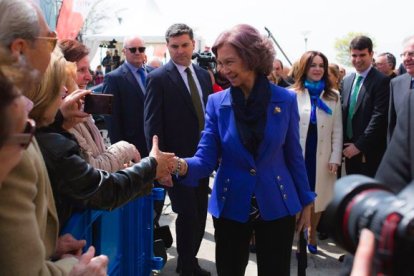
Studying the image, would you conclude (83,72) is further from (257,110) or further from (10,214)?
(10,214)

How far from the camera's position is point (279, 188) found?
271cm

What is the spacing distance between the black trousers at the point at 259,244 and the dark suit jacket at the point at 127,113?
2.34 metres

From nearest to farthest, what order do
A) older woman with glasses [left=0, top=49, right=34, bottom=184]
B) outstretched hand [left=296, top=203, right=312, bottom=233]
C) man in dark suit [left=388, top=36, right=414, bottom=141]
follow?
older woman with glasses [left=0, top=49, right=34, bottom=184] → outstretched hand [left=296, top=203, right=312, bottom=233] → man in dark suit [left=388, top=36, right=414, bottom=141]

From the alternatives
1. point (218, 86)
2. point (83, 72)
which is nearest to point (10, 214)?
point (83, 72)

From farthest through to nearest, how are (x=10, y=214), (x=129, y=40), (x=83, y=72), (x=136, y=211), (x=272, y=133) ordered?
(x=129, y=40), (x=83, y=72), (x=136, y=211), (x=272, y=133), (x=10, y=214)

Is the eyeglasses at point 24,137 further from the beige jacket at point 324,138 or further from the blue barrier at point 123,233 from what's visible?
the beige jacket at point 324,138

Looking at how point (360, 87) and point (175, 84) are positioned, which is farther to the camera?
point (360, 87)

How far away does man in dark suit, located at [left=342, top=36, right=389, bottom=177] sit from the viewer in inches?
193

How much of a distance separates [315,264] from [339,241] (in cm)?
379

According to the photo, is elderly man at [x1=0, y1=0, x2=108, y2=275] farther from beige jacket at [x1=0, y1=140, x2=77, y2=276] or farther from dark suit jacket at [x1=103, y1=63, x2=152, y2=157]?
dark suit jacket at [x1=103, y1=63, x2=152, y2=157]

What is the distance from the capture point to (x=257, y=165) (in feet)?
8.87

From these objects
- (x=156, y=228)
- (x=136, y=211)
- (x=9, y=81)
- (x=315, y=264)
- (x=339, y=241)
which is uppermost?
(x=9, y=81)

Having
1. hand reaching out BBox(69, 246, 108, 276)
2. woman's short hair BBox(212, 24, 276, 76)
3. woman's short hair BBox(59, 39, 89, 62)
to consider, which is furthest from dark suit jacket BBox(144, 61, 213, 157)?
hand reaching out BBox(69, 246, 108, 276)

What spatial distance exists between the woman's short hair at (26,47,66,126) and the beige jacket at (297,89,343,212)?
10.3 feet
